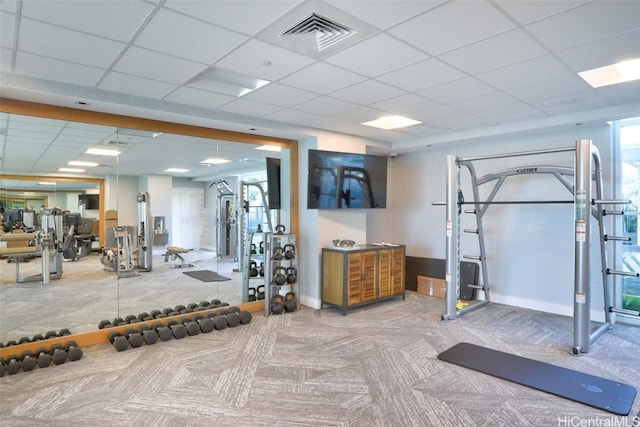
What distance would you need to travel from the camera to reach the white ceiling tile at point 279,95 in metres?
3.77

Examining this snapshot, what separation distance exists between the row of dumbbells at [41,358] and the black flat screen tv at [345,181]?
3.29 metres

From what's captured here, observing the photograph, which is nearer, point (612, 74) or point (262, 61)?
point (262, 61)

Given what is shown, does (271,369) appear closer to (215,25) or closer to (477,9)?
(215,25)

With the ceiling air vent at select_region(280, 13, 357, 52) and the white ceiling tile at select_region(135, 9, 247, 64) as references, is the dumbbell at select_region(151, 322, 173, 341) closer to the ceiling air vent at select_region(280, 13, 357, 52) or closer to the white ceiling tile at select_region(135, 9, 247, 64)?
the white ceiling tile at select_region(135, 9, 247, 64)

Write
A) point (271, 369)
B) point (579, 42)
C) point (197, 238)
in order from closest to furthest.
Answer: point (579, 42), point (271, 369), point (197, 238)

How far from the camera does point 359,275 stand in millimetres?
5477

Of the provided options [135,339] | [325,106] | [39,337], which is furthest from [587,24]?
[39,337]

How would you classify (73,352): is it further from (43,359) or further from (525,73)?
(525,73)

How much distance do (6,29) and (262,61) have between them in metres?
1.75

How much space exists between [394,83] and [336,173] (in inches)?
87.3

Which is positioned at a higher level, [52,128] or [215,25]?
[215,25]

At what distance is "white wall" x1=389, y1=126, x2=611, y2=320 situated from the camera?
A: 5.26 m

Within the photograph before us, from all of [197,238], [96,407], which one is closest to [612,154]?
[197,238]

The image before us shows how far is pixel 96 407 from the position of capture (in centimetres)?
282
